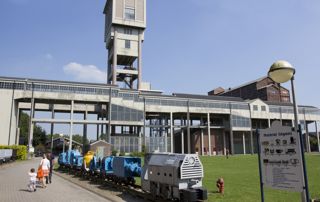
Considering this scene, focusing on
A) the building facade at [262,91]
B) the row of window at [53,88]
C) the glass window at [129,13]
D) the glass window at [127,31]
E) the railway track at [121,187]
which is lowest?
the railway track at [121,187]

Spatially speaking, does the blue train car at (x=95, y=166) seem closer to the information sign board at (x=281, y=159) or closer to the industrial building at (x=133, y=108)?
the information sign board at (x=281, y=159)

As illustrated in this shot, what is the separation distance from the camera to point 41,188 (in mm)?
16078

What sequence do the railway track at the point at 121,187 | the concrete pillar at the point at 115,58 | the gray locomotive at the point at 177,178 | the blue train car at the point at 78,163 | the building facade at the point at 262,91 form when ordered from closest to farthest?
1. the gray locomotive at the point at 177,178
2. the railway track at the point at 121,187
3. the blue train car at the point at 78,163
4. the concrete pillar at the point at 115,58
5. the building facade at the point at 262,91

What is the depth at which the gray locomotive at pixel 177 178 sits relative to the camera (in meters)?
10.3

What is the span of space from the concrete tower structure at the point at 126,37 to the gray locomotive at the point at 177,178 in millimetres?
60036

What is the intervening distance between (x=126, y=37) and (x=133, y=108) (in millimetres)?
20922

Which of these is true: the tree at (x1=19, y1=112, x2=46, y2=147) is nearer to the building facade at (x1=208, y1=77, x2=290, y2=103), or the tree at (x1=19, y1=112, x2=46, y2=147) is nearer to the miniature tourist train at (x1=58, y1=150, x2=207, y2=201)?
the building facade at (x1=208, y1=77, x2=290, y2=103)

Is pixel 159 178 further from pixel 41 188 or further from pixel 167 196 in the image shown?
pixel 41 188

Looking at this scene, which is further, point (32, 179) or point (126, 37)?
point (126, 37)

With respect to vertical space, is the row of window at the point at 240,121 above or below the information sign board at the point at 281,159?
above

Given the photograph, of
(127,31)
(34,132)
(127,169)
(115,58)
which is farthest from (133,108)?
(34,132)

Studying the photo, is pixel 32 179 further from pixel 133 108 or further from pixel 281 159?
pixel 133 108

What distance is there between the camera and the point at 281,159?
701 cm

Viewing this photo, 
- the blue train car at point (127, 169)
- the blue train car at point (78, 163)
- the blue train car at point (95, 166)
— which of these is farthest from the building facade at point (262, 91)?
the blue train car at point (127, 169)
